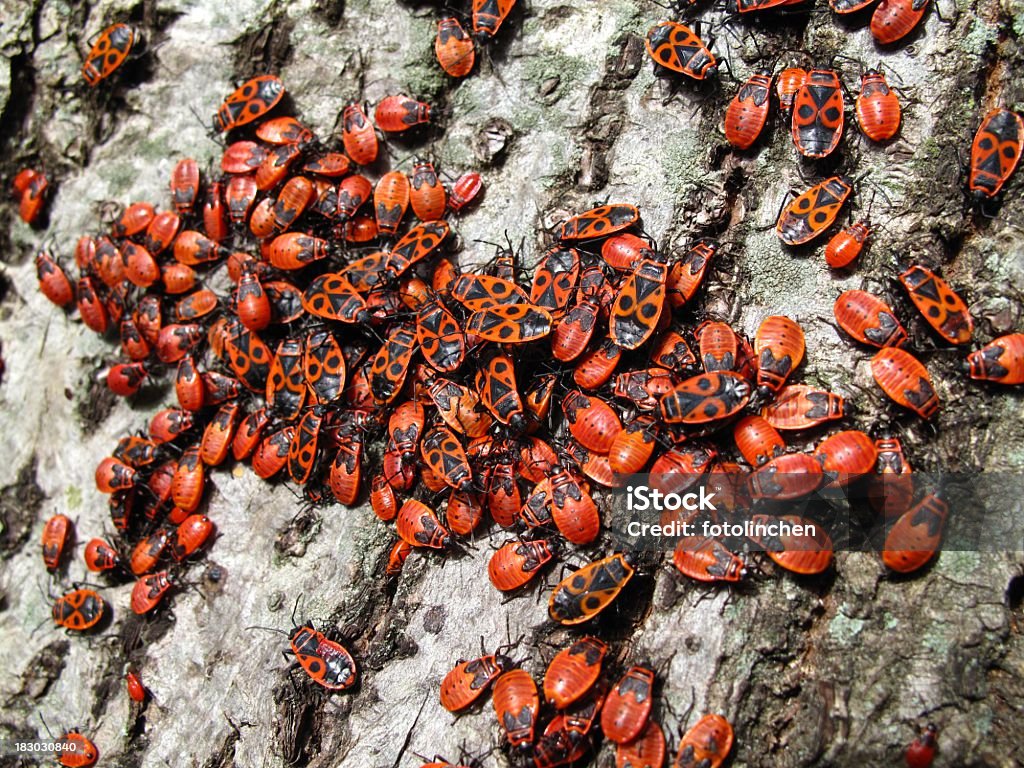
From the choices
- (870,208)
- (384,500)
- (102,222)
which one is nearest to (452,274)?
(384,500)

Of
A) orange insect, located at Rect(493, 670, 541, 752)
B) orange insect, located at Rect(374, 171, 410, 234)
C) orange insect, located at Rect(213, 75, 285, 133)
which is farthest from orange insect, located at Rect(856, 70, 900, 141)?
orange insect, located at Rect(213, 75, 285, 133)

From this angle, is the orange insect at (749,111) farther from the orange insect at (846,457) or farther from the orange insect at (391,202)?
the orange insect at (391,202)

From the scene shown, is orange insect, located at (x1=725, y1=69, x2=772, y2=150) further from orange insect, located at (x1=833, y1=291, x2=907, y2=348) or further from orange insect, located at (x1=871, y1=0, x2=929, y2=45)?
orange insect, located at (x1=833, y1=291, x2=907, y2=348)

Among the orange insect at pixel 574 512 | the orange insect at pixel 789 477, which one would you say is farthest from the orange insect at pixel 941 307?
the orange insect at pixel 574 512

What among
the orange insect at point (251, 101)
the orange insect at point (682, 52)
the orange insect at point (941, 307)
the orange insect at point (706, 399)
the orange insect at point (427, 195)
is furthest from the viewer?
the orange insect at point (251, 101)

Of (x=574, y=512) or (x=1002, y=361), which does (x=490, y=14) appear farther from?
(x=1002, y=361)

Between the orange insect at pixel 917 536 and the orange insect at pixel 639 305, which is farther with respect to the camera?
the orange insect at pixel 639 305

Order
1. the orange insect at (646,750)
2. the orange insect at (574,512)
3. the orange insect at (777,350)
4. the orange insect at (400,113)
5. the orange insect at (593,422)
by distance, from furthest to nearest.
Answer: the orange insect at (400,113), the orange insect at (593,422), the orange insect at (574,512), the orange insect at (777,350), the orange insect at (646,750)

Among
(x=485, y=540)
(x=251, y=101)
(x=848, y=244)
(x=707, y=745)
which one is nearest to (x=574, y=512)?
(x=485, y=540)

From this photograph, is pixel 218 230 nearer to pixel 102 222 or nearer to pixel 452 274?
pixel 102 222
